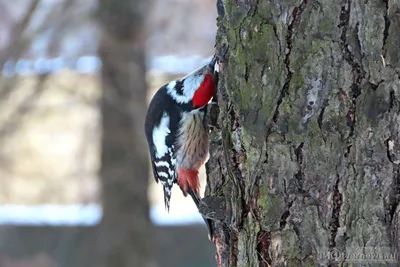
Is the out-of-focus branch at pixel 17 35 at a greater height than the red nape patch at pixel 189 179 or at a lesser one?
greater

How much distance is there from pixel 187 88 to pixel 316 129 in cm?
109

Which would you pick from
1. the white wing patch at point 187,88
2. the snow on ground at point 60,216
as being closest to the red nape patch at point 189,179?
the white wing patch at point 187,88

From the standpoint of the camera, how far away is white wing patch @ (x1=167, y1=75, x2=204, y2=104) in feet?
8.08

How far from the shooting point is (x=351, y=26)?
154 cm

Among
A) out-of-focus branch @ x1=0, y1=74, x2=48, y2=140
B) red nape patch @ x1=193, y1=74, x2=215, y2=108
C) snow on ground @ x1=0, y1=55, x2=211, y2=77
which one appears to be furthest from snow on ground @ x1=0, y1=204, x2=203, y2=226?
red nape patch @ x1=193, y1=74, x2=215, y2=108

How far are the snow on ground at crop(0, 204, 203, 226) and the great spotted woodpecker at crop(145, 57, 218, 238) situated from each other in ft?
12.2

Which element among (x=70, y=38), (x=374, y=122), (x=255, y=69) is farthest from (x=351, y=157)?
(x=70, y=38)

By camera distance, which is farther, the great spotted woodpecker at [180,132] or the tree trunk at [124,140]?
the tree trunk at [124,140]

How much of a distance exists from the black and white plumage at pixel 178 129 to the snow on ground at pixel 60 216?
3.72m

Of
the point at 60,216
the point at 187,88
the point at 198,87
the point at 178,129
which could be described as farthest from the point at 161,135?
the point at 60,216

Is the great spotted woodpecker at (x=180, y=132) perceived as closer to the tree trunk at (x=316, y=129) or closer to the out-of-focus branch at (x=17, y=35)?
the tree trunk at (x=316, y=129)

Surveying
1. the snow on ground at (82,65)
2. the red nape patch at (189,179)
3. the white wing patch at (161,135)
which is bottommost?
the red nape patch at (189,179)

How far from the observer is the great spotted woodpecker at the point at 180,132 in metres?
2.56

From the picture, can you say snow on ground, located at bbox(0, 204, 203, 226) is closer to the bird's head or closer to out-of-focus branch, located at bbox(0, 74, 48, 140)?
out-of-focus branch, located at bbox(0, 74, 48, 140)
